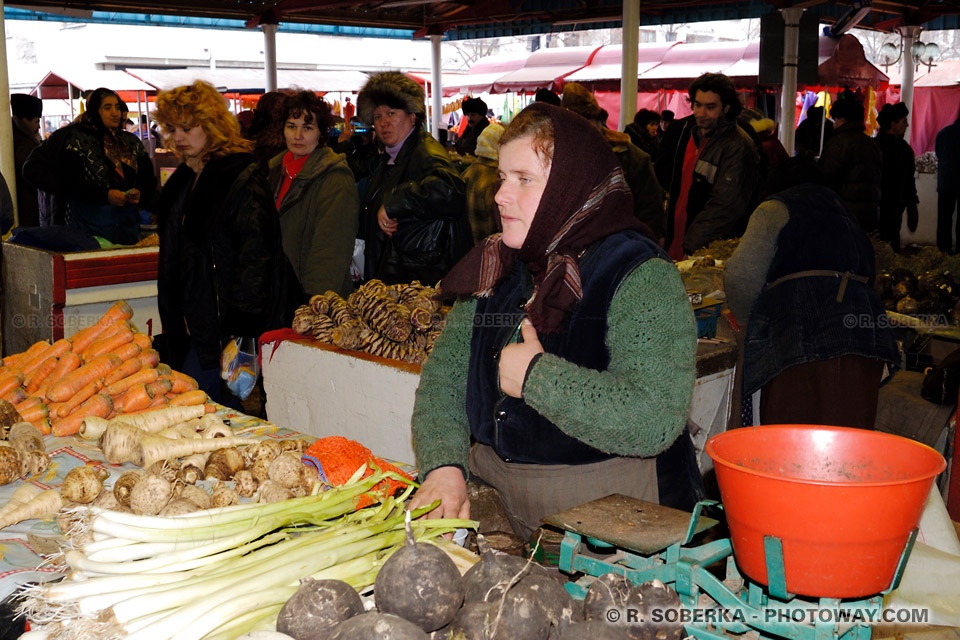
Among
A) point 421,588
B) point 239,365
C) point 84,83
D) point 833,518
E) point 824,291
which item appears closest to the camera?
point 833,518

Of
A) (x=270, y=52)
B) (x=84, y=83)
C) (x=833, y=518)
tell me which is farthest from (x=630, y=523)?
(x=84, y=83)

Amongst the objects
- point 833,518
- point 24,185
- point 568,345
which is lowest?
point 833,518

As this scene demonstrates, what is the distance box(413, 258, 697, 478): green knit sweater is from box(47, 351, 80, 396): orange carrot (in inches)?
84.4

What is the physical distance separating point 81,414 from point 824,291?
296 centimetres

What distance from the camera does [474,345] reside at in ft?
7.44

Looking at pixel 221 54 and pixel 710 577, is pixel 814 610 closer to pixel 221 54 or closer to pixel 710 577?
pixel 710 577

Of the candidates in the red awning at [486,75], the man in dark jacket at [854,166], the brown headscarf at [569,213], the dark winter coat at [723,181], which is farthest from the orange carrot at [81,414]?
the red awning at [486,75]

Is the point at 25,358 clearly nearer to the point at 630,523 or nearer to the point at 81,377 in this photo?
the point at 81,377

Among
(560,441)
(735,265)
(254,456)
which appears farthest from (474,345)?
(735,265)

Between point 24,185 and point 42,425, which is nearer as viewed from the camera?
point 42,425

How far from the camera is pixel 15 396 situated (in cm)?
311

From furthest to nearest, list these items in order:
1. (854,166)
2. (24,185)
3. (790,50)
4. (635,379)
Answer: (790,50)
(24,185)
(854,166)
(635,379)

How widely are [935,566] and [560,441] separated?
88 centimetres

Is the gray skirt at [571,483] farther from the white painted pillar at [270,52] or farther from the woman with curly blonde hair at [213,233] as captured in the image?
the white painted pillar at [270,52]
